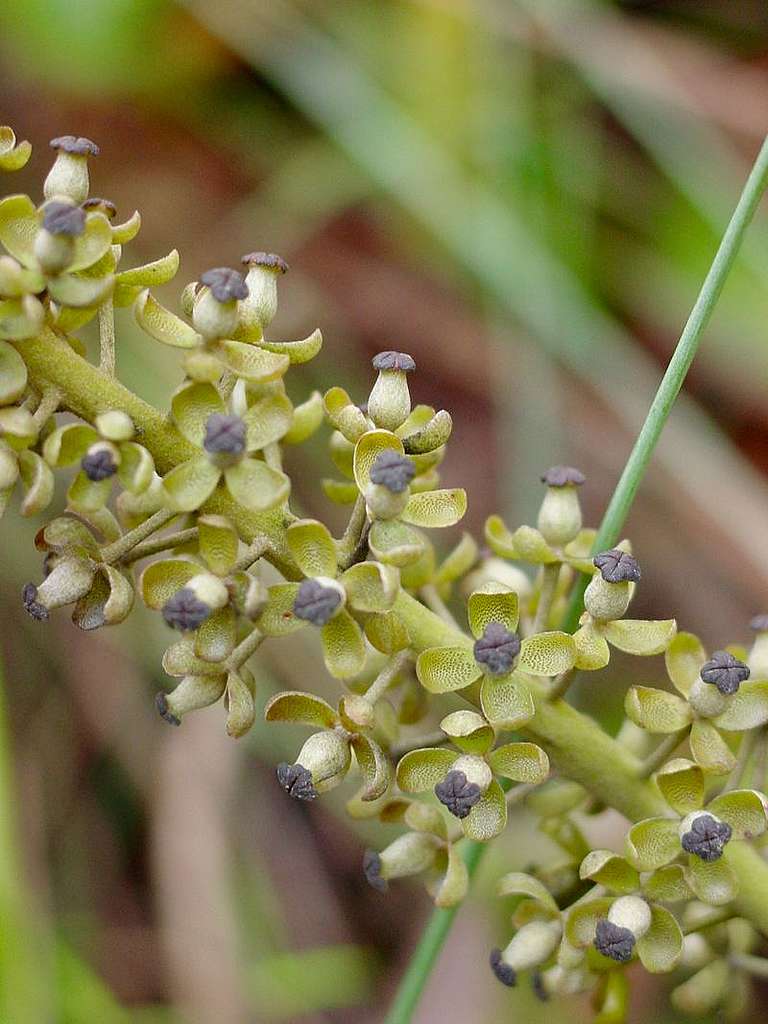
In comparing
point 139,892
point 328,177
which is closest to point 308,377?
point 328,177

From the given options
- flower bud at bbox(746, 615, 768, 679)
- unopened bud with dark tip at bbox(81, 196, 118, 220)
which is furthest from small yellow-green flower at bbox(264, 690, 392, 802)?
unopened bud with dark tip at bbox(81, 196, 118, 220)

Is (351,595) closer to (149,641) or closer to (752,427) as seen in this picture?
(149,641)

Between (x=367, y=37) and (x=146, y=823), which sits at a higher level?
(x=367, y=37)

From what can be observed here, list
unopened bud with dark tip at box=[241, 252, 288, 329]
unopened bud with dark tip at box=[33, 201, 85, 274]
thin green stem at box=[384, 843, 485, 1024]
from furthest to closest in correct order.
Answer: thin green stem at box=[384, 843, 485, 1024], unopened bud with dark tip at box=[241, 252, 288, 329], unopened bud with dark tip at box=[33, 201, 85, 274]

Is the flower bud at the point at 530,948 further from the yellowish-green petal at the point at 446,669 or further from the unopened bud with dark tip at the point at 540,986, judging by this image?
the yellowish-green petal at the point at 446,669

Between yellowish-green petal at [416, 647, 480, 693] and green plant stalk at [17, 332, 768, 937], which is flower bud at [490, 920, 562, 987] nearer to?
green plant stalk at [17, 332, 768, 937]

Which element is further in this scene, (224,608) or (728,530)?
(728,530)

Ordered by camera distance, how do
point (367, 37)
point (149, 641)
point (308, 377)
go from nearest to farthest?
point (149, 641), point (308, 377), point (367, 37)
